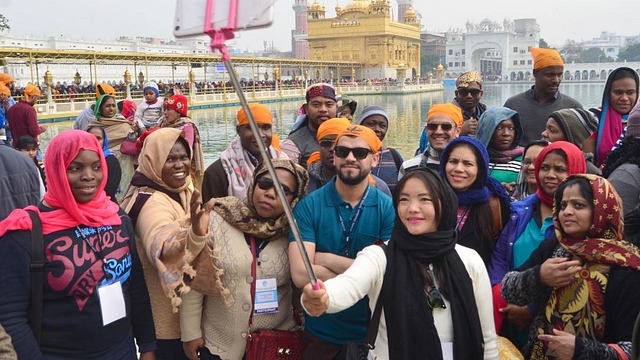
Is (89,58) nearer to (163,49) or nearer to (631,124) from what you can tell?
(631,124)

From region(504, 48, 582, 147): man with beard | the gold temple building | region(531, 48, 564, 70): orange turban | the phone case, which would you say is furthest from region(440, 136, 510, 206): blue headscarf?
the gold temple building

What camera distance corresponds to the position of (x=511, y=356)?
1.79 metres

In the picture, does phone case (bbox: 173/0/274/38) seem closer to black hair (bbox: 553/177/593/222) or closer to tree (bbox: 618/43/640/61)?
black hair (bbox: 553/177/593/222)

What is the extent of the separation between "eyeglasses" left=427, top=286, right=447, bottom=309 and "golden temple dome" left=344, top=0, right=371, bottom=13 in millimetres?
47388

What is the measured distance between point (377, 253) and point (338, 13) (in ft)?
156

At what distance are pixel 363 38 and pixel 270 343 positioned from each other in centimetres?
4513

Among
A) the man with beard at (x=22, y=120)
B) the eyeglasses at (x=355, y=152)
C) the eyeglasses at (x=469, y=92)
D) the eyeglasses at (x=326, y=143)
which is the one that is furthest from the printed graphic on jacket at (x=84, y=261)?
the man with beard at (x=22, y=120)

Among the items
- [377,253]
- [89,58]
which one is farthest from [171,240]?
[89,58]

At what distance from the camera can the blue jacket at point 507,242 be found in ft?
6.75

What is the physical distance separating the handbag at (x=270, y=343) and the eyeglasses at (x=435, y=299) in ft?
1.90

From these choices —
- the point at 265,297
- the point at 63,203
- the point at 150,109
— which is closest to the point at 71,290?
the point at 63,203

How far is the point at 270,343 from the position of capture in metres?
1.91

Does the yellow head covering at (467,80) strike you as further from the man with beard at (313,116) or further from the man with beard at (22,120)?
the man with beard at (22,120)

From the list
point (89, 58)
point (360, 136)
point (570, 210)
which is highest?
point (89, 58)
